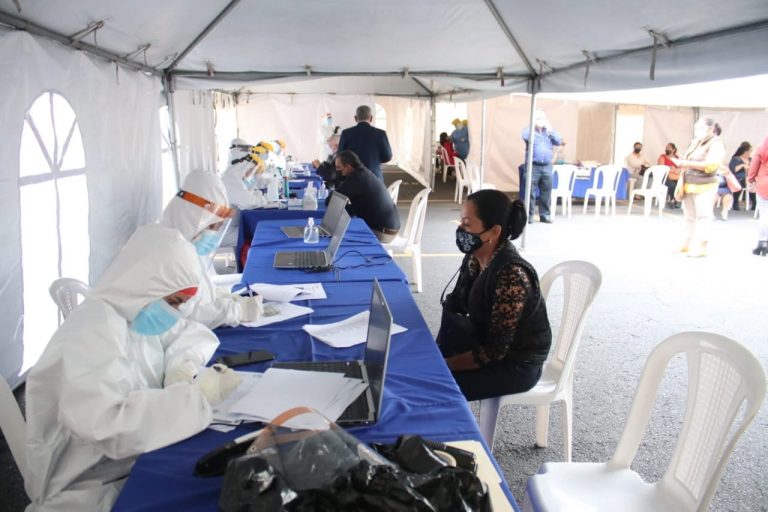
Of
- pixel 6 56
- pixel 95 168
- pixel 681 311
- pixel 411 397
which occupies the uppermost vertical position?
pixel 6 56

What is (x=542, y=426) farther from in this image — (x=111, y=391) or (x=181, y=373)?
(x=111, y=391)

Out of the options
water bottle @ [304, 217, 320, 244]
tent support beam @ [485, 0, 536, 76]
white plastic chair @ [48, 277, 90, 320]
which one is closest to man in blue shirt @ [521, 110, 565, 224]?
tent support beam @ [485, 0, 536, 76]

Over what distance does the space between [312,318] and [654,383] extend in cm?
117

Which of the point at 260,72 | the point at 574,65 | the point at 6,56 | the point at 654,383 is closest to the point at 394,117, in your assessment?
the point at 260,72

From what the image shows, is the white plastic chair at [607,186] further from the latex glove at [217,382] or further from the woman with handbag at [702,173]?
the latex glove at [217,382]

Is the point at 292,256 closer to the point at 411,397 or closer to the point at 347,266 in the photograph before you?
the point at 347,266

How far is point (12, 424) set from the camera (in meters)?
1.48

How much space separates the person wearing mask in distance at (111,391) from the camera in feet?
3.91

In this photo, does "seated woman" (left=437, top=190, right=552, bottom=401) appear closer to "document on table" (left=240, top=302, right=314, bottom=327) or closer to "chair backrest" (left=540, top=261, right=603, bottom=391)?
"chair backrest" (left=540, top=261, right=603, bottom=391)

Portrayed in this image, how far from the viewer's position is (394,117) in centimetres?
1752

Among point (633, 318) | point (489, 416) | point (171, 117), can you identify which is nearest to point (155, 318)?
point (489, 416)

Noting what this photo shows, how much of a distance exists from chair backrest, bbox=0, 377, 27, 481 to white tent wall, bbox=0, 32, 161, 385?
51.1 inches

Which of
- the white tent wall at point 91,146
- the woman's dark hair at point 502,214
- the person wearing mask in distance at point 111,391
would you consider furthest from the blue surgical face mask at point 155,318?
the white tent wall at point 91,146

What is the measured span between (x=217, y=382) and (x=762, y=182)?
6.27 metres
